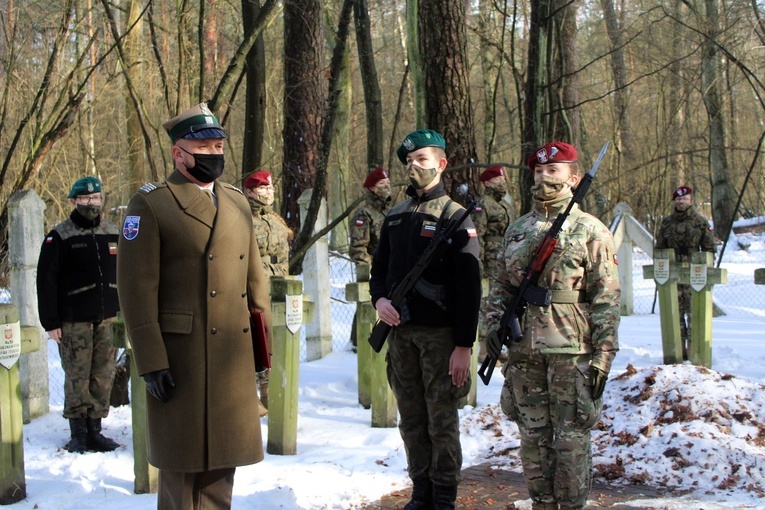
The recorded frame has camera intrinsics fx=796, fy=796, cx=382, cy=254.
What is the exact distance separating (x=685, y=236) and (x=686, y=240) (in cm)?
5

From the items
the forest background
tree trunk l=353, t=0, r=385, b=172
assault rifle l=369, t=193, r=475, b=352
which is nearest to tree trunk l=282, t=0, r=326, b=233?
the forest background

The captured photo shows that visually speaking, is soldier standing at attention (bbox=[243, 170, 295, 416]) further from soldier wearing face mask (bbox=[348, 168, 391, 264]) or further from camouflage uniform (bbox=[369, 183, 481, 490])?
camouflage uniform (bbox=[369, 183, 481, 490])

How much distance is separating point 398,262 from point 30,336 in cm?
260

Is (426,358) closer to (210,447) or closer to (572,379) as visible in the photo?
(572,379)

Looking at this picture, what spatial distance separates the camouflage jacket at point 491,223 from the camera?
909cm

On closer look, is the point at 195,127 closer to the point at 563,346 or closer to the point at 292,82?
the point at 563,346

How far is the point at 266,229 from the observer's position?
727cm

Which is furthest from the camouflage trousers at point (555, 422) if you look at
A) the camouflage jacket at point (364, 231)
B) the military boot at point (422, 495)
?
the camouflage jacket at point (364, 231)

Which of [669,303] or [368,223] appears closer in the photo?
[368,223]

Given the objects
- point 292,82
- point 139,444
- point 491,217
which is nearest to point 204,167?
point 139,444

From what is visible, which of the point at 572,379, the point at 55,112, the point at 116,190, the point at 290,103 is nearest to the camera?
the point at 572,379

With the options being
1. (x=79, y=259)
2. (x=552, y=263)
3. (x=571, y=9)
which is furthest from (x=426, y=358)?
(x=571, y=9)

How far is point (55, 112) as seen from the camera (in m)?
8.46

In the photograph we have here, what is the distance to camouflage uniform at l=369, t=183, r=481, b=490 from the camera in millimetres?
4391
